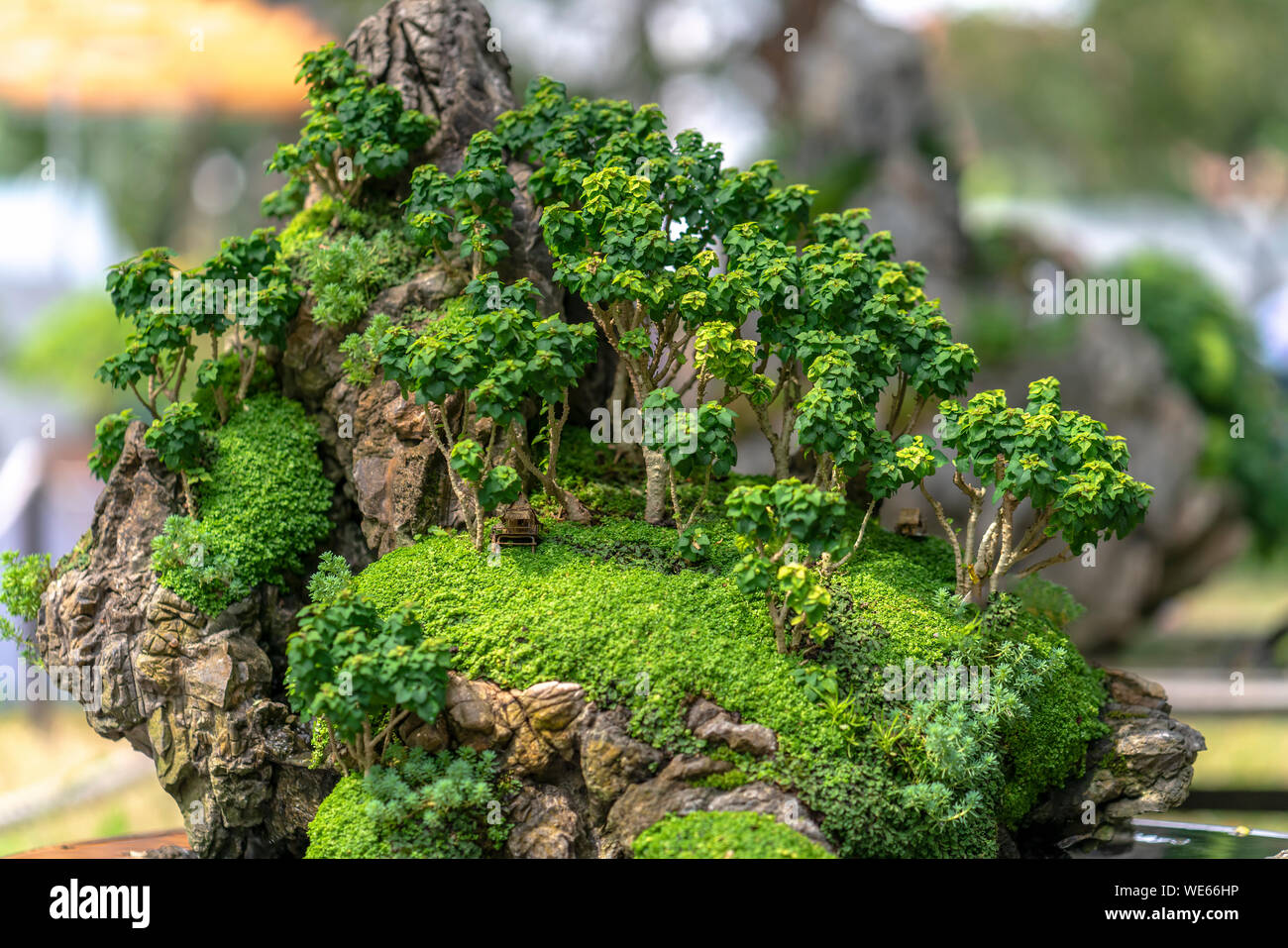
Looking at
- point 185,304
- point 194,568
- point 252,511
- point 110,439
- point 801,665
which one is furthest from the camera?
point 110,439

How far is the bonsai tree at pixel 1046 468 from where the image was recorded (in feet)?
29.7

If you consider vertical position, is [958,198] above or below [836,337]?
above

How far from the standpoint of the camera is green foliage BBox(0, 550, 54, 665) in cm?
1069

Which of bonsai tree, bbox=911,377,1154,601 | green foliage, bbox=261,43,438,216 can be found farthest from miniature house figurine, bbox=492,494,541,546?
green foliage, bbox=261,43,438,216

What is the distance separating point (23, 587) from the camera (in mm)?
10688

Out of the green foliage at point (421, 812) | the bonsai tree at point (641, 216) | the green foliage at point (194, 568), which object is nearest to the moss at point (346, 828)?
the green foliage at point (421, 812)

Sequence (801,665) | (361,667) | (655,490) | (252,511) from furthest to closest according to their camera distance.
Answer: (655,490)
(252,511)
(801,665)
(361,667)

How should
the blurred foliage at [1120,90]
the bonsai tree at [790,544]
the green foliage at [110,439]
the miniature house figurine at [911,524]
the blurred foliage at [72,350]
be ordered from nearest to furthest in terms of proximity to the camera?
the bonsai tree at [790,544] → the green foliage at [110,439] → the miniature house figurine at [911,524] → the blurred foliage at [72,350] → the blurred foliage at [1120,90]

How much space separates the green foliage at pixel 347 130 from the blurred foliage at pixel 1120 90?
68.1 feet

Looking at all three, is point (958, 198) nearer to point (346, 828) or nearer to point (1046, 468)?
point (1046, 468)

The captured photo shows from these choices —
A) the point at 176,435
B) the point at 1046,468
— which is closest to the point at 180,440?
the point at 176,435

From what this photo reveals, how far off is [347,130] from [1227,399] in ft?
59.7

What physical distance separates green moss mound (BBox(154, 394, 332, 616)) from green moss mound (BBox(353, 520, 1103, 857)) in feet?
3.49

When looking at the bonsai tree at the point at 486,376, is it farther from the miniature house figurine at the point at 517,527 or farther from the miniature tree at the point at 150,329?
the miniature tree at the point at 150,329
